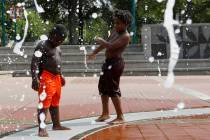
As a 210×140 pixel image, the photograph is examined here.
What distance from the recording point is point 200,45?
83.7ft

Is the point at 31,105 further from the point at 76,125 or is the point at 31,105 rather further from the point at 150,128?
the point at 150,128

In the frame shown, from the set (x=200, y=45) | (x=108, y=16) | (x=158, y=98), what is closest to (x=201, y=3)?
(x=108, y=16)

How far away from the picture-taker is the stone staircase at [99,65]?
22.9 meters

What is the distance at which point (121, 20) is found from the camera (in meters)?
7.52

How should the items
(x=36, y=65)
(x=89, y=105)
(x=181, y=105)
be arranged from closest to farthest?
(x=36, y=65)
(x=181, y=105)
(x=89, y=105)

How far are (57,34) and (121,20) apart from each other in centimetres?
127

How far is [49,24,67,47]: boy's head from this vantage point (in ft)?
21.4

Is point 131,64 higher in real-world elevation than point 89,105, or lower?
higher

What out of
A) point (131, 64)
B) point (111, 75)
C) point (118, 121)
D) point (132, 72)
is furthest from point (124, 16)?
point (131, 64)

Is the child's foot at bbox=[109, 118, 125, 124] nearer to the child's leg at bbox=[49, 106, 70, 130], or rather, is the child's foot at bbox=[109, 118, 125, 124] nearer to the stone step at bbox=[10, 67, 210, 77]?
the child's leg at bbox=[49, 106, 70, 130]

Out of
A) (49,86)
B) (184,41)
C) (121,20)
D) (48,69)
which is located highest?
(121,20)

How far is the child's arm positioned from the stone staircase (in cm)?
1616

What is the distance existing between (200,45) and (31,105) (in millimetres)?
16231

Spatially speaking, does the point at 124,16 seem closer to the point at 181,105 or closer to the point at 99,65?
the point at 181,105
